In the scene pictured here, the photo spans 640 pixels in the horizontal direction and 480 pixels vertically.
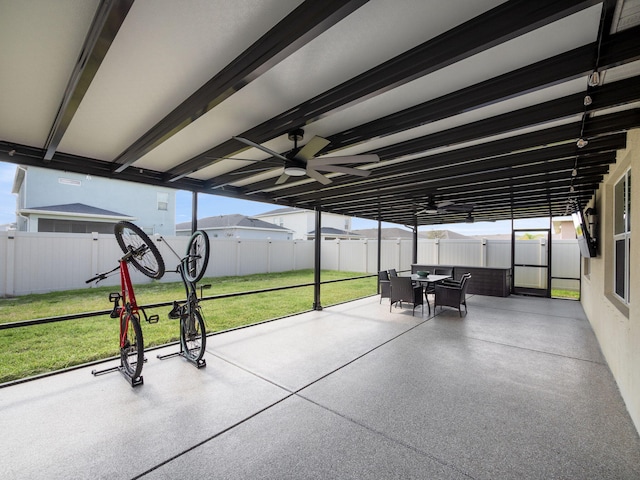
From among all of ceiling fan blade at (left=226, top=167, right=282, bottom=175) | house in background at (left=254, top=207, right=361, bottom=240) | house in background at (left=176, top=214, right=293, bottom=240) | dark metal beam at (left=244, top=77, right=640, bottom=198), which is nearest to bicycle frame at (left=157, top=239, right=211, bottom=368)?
ceiling fan blade at (left=226, top=167, right=282, bottom=175)

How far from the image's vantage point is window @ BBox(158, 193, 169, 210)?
13.3m

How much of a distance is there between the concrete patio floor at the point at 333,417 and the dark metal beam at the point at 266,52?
97.4 inches

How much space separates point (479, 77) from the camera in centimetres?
195

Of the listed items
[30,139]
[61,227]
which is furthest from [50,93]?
[61,227]

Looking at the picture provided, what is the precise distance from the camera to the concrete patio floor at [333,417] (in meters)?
1.90

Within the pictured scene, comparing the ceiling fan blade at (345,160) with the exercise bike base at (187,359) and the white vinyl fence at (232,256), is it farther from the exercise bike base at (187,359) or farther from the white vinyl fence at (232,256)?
the exercise bike base at (187,359)

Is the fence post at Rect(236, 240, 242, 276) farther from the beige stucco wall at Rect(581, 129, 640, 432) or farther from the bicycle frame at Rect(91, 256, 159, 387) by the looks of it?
the beige stucco wall at Rect(581, 129, 640, 432)

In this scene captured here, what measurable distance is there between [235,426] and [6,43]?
292cm

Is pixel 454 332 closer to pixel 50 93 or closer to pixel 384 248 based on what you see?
pixel 50 93

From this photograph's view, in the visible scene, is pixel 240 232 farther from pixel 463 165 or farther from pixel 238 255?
pixel 463 165

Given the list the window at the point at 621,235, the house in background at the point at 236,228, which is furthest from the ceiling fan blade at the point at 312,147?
the house in background at the point at 236,228

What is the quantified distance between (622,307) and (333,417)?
11.4 ft

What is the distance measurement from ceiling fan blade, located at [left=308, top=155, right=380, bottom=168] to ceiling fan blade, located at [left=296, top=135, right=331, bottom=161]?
3.1 inches

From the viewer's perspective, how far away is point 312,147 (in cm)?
273
